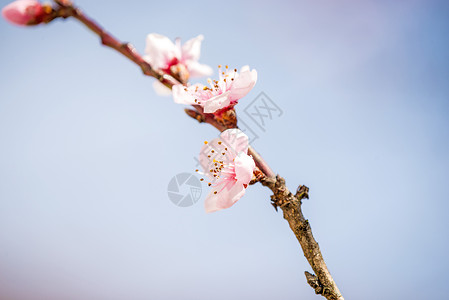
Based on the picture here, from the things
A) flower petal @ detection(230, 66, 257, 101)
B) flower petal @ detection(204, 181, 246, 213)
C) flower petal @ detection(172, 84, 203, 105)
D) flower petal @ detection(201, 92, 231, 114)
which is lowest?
flower petal @ detection(204, 181, 246, 213)

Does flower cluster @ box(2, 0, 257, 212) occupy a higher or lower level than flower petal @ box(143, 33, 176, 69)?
lower

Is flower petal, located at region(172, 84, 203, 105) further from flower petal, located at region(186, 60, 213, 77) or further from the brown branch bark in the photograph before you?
flower petal, located at region(186, 60, 213, 77)

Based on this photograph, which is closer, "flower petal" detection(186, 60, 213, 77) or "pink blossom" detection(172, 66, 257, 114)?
"pink blossom" detection(172, 66, 257, 114)

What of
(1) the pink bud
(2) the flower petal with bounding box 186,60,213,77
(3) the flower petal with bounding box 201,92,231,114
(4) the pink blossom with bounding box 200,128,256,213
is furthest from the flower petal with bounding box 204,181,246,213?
(1) the pink bud

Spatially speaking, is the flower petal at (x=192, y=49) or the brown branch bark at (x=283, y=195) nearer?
the brown branch bark at (x=283, y=195)

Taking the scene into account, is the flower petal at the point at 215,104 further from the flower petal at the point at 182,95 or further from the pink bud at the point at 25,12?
the pink bud at the point at 25,12

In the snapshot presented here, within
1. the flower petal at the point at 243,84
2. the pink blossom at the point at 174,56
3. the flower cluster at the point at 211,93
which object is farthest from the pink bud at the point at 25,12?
the flower petal at the point at 243,84

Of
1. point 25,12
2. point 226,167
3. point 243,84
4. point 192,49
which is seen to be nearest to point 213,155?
point 226,167
